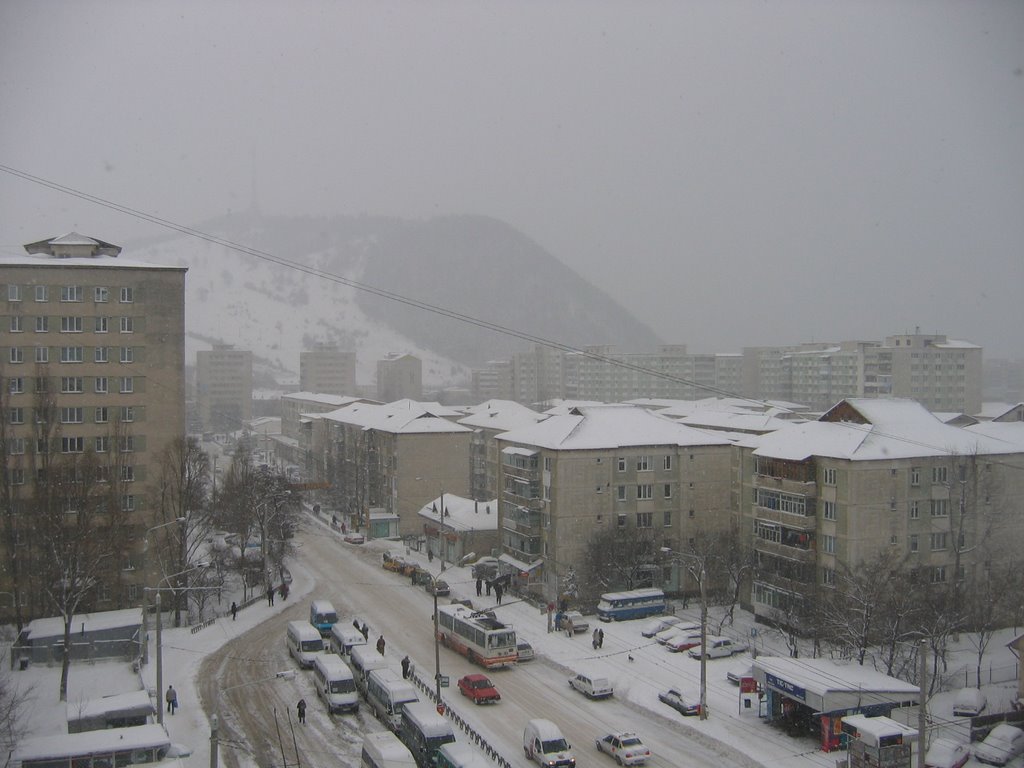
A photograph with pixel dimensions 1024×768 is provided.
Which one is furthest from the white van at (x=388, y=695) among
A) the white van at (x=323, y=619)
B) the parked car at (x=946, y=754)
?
the parked car at (x=946, y=754)

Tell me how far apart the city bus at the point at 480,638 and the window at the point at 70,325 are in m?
20.3

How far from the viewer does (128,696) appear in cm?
2380

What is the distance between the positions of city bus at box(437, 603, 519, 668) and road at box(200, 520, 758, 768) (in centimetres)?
40

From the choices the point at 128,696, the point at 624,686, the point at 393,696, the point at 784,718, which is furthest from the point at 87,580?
the point at 784,718

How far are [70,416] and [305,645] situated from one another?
15.6 metres

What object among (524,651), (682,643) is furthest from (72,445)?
(682,643)

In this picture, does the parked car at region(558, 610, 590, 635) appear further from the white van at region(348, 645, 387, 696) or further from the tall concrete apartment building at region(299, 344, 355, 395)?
the tall concrete apartment building at region(299, 344, 355, 395)

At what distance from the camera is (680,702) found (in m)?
25.6

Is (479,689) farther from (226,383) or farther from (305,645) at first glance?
(226,383)

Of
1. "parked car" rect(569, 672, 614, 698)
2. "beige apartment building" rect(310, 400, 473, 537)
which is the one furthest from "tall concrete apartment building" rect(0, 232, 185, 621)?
"beige apartment building" rect(310, 400, 473, 537)

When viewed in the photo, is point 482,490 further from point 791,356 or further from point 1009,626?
point 791,356

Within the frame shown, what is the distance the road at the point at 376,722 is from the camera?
74.1 feet

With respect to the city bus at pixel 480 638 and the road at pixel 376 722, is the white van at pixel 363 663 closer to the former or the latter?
the road at pixel 376 722

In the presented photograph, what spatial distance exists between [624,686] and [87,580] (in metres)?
19.0
